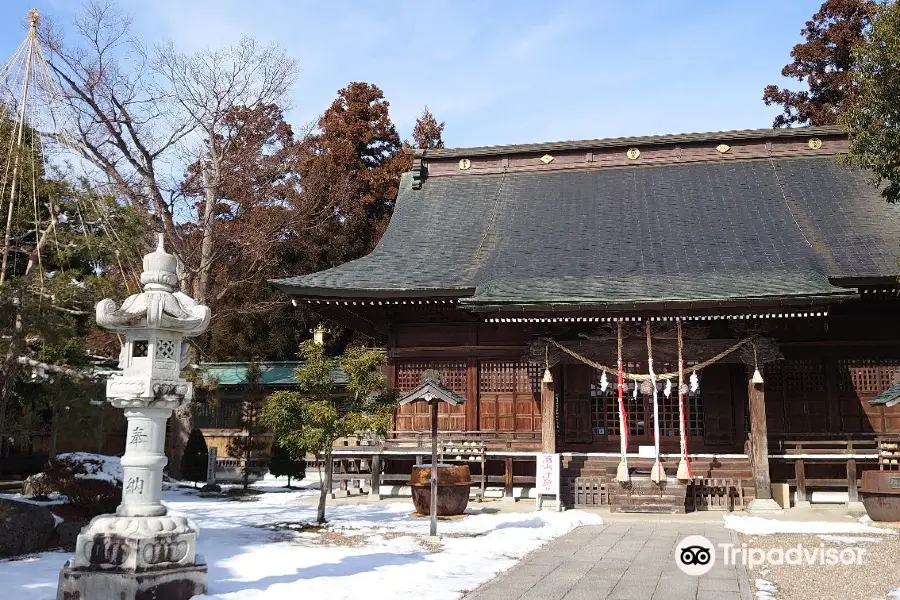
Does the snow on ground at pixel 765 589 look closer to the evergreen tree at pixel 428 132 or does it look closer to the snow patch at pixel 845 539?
the snow patch at pixel 845 539

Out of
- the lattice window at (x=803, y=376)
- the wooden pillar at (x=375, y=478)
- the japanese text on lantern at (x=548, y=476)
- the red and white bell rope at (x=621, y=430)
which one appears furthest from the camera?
the wooden pillar at (x=375, y=478)

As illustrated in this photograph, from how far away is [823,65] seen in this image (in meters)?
32.6

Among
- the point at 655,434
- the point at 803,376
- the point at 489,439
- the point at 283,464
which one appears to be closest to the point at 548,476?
the point at 655,434

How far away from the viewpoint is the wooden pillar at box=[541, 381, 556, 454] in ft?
50.4

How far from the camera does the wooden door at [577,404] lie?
17.2 meters

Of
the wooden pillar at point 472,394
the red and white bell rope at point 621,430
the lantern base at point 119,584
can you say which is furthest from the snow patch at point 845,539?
the lantern base at point 119,584

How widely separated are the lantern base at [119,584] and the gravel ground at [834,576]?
18.3 feet

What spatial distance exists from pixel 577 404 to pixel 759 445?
166 inches

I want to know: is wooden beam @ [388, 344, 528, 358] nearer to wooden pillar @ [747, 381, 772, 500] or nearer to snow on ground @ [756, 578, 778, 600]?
wooden pillar @ [747, 381, 772, 500]

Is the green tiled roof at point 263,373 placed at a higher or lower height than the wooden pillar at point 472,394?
higher

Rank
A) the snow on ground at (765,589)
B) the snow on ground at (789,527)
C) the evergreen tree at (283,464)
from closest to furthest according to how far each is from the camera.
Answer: the snow on ground at (765,589) → the snow on ground at (789,527) → the evergreen tree at (283,464)

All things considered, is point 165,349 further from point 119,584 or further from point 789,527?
point 789,527

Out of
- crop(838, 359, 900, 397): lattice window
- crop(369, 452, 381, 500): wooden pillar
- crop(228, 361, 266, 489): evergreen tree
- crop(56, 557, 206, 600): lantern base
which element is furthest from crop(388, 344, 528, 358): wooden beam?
crop(56, 557, 206, 600): lantern base

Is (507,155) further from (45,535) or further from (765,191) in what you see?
(45,535)
